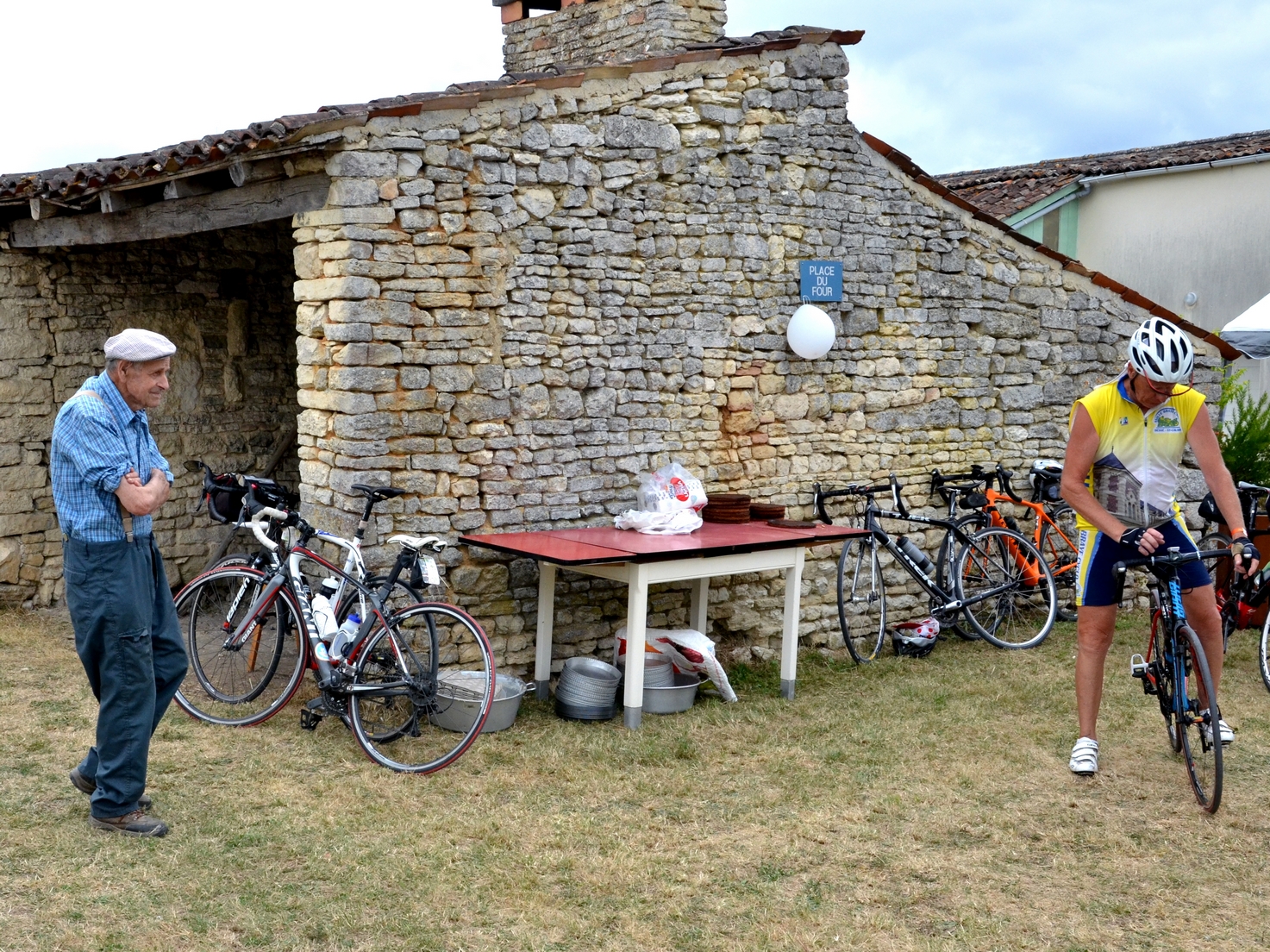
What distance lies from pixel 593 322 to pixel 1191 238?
447 inches

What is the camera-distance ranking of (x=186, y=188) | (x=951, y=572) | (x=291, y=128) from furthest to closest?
1. (x=951, y=572)
2. (x=186, y=188)
3. (x=291, y=128)

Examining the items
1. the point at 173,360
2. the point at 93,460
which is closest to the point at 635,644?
the point at 93,460

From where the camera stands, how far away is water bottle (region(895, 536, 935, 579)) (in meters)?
7.87

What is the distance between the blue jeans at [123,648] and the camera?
14.3 ft

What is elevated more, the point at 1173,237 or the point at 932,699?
the point at 1173,237

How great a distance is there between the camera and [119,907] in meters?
4.00

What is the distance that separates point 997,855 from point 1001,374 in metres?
4.58

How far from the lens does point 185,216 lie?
6.88m

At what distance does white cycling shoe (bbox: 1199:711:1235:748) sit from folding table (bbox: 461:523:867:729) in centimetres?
208

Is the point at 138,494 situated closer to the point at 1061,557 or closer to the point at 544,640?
the point at 544,640

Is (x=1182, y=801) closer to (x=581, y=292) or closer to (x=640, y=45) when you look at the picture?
→ (x=581, y=292)

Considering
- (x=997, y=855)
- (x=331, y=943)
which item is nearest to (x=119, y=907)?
(x=331, y=943)

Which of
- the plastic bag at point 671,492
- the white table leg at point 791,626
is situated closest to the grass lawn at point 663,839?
the white table leg at point 791,626

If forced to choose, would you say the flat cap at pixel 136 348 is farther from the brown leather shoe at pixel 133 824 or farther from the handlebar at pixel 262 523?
the brown leather shoe at pixel 133 824
